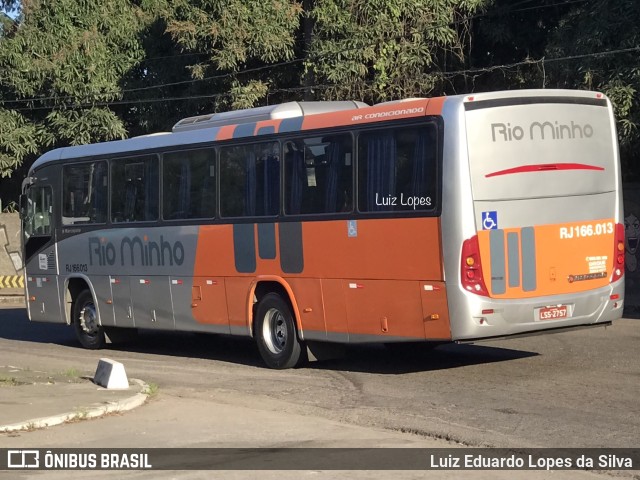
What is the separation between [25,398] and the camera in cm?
1135

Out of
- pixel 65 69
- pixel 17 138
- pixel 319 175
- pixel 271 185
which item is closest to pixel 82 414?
pixel 319 175

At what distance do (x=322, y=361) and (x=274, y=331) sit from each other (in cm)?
85

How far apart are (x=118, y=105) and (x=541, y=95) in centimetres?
2351

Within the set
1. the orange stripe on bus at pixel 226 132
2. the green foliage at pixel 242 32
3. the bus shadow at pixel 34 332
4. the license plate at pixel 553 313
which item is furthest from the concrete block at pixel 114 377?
the green foliage at pixel 242 32

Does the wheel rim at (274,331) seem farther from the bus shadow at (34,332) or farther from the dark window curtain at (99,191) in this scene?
the bus shadow at (34,332)

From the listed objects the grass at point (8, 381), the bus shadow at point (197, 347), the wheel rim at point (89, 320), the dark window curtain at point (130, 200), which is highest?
the dark window curtain at point (130, 200)

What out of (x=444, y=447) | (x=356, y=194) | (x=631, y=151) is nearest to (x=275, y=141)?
(x=356, y=194)

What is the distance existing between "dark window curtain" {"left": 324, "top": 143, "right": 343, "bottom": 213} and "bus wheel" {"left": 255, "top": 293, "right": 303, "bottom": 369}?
5.28 ft

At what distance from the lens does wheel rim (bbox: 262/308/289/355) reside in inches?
567

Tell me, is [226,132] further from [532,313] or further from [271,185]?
[532,313]

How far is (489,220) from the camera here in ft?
39.3

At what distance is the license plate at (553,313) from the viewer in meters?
12.3

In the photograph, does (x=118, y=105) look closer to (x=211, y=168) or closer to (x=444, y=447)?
(x=211, y=168)

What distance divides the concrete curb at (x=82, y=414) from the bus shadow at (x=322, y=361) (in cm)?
365
